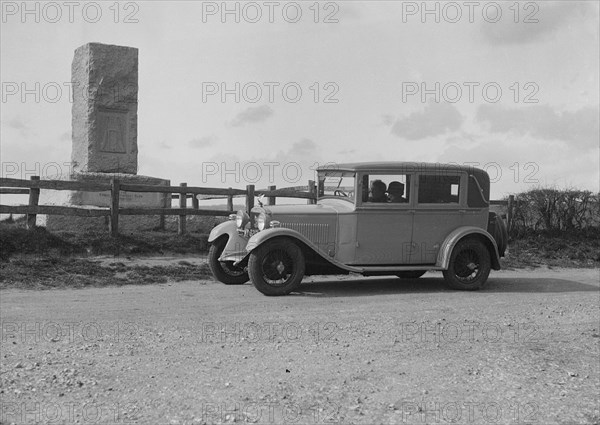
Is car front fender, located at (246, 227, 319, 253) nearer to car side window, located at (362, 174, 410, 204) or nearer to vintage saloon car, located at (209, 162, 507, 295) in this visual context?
vintage saloon car, located at (209, 162, 507, 295)

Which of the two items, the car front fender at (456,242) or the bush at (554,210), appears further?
the bush at (554,210)

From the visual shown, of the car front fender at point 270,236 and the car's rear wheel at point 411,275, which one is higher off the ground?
the car front fender at point 270,236

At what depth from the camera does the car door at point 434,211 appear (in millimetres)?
10836

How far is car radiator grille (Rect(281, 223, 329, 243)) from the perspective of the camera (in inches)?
412

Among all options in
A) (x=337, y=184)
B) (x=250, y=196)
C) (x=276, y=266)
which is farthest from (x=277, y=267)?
(x=250, y=196)

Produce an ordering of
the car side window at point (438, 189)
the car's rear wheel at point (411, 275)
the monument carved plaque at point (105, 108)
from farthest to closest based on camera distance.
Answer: the monument carved plaque at point (105, 108) < the car's rear wheel at point (411, 275) < the car side window at point (438, 189)

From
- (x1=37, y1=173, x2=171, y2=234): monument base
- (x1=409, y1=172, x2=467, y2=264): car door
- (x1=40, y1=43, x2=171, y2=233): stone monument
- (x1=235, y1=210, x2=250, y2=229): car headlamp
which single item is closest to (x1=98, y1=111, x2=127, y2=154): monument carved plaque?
(x1=40, y1=43, x2=171, y2=233): stone monument

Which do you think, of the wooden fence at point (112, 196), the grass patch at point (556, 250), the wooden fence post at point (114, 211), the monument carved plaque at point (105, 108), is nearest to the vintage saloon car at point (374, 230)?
the wooden fence at point (112, 196)

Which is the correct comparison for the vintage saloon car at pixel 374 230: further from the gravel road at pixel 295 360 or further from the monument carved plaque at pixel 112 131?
the monument carved plaque at pixel 112 131

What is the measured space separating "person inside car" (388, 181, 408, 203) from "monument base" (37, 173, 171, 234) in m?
6.81

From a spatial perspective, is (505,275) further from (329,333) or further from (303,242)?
(329,333)

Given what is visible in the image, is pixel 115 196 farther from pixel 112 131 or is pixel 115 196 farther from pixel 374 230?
pixel 374 230


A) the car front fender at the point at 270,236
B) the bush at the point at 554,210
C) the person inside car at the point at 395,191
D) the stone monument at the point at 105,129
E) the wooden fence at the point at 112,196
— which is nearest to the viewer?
the car front fender at the point at 270,236

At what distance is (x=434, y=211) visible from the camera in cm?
1092
